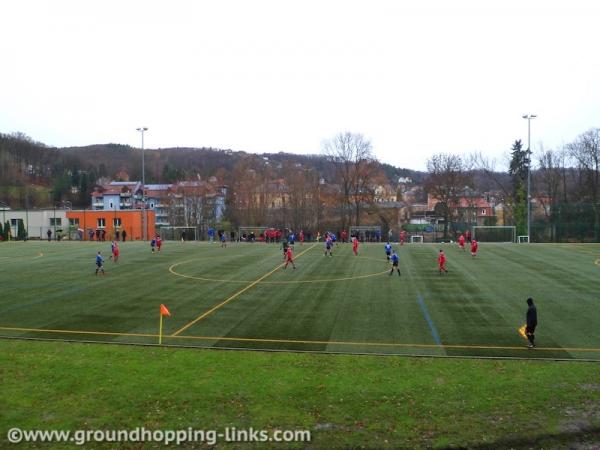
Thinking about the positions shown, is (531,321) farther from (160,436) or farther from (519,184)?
(519,184)

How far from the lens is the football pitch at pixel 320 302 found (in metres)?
18.0

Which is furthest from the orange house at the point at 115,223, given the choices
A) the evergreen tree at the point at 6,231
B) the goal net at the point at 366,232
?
the goal net at the point at 366,232

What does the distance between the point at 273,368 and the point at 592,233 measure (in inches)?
2176

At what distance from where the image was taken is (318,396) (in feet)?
41.7

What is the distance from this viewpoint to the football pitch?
18047 millimetres

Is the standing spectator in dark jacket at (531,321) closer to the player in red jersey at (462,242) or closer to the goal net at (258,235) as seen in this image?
the player in red jersey at (462,242)

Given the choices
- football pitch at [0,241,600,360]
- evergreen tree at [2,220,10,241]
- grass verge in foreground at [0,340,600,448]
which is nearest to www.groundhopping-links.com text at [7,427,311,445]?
grass verge in foreground at [0,340,600,448]

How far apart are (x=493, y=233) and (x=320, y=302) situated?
129ft

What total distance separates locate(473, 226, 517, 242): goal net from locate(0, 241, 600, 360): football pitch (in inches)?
596

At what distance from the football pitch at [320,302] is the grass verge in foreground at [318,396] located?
189 centimetres

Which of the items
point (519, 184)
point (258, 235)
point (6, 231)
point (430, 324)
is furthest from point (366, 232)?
point (6, 231)

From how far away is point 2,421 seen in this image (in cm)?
1132

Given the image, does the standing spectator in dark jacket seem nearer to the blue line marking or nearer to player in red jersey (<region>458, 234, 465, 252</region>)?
the blue line marking

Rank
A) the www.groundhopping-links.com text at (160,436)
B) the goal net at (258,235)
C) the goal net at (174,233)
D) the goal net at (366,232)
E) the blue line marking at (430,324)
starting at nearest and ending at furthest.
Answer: the www.groundhopping-links.com text at (160,436) < the blue line marking at (430,324) < the goal net at (258,235) < the goal net at (366,232) < the goal net at (174,233)
